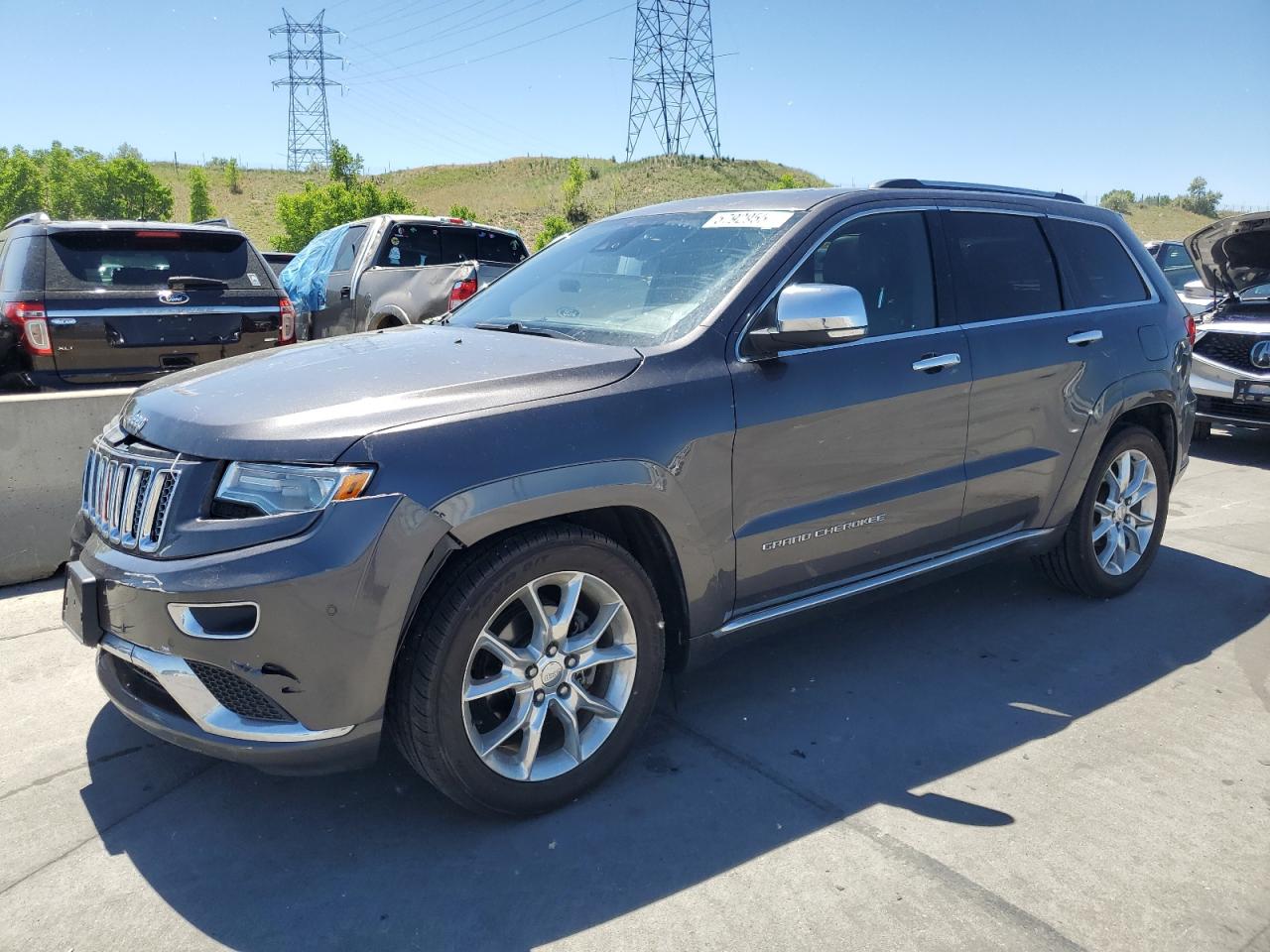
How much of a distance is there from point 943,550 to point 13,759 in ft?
11.4

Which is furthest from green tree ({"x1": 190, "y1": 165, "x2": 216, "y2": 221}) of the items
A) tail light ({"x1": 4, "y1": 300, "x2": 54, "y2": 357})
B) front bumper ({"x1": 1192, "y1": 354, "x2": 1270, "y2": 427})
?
front bumper ({"x1": 1192, "y1": 354, "x2": 1270, "y2": 427})

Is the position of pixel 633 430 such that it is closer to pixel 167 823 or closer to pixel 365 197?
pixel 167 823

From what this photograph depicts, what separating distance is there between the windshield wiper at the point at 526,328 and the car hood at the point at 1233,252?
264 inches

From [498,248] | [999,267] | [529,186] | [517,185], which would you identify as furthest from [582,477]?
[517,185]

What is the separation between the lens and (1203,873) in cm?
261

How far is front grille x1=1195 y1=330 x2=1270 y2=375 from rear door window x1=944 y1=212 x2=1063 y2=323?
5.10 metres

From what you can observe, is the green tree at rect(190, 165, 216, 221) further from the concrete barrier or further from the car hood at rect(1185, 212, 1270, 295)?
the car hood at rect(1185, 212, 1270, 295)

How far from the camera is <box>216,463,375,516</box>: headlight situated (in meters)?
2.41

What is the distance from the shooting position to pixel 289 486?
2.44 meters

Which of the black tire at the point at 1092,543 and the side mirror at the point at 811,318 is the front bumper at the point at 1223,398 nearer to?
the black tire at the point at 1092,543

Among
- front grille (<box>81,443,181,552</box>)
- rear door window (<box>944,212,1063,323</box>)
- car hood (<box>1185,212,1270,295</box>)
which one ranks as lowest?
front grille (<box>81,443,181,552</box>)

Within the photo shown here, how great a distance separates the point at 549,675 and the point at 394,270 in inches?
268

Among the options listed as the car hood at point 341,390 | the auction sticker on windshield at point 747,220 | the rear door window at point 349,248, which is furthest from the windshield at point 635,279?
the rear door window at point 349,248

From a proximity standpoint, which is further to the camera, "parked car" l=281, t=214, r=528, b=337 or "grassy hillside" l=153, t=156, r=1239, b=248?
"grassy hillside" l=153, t=156, r=1239, b=248
